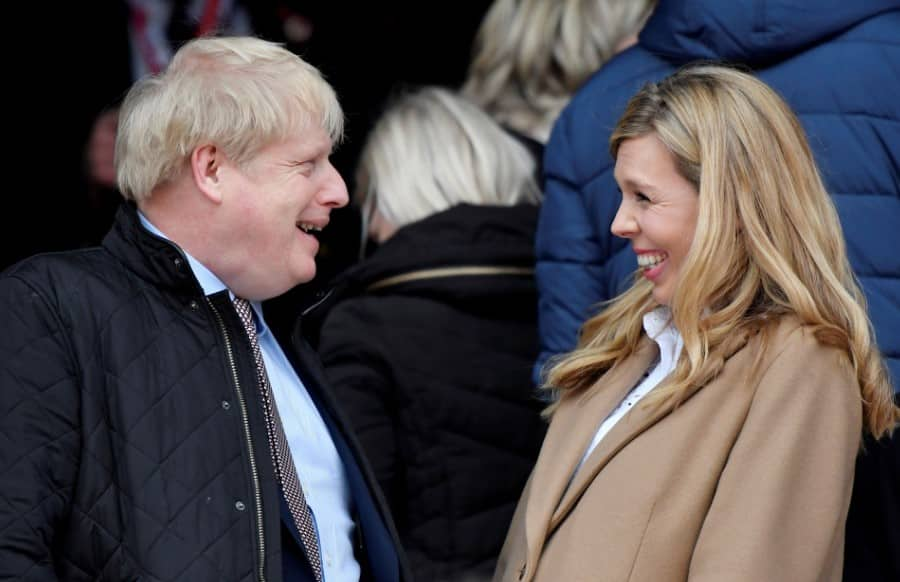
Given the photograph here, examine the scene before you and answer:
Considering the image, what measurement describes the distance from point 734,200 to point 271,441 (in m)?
0.85

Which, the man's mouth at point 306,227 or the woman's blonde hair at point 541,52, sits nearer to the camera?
the man's mouth at point 306,227

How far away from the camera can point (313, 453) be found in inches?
110

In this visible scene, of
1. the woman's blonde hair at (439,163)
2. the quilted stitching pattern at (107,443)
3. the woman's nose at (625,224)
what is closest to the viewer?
the quilted stitching pattern at (107,443)

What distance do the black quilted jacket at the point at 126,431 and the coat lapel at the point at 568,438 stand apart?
432 millimetres

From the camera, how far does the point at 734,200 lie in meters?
2.58

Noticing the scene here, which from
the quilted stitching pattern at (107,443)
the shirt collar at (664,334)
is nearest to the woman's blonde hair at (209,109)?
the quilted stitching pattern at (107,443)

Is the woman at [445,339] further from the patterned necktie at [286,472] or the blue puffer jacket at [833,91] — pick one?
the patterned necktie at [286,472]

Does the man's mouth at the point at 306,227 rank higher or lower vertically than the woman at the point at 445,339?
higher

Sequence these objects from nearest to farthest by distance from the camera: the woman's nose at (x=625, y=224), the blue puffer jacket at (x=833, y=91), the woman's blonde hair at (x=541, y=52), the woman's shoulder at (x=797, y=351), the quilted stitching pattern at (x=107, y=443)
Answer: the quilted stitching pattern at (x=107, y=443) < the woman's shoulder at (x=797, y=351) < the woman's nose at (x=625, y=224) < the blue puffer jacket at (x=833, y=91) < the woman's blonde hair at (x=541, y=52)

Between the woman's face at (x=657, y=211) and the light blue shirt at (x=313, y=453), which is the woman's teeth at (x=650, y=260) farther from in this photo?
the light blue shirt at (x=313, y=453)

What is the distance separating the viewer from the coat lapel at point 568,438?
8.56 feet

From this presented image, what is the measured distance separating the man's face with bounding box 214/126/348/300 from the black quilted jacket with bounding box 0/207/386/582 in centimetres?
14

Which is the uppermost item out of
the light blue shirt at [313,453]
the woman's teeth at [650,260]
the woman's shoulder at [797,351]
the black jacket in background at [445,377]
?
the woman's teeth at [650,260]

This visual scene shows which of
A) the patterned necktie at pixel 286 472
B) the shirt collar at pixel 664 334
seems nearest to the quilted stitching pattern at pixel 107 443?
the patterned necktie at pixel 286 472
